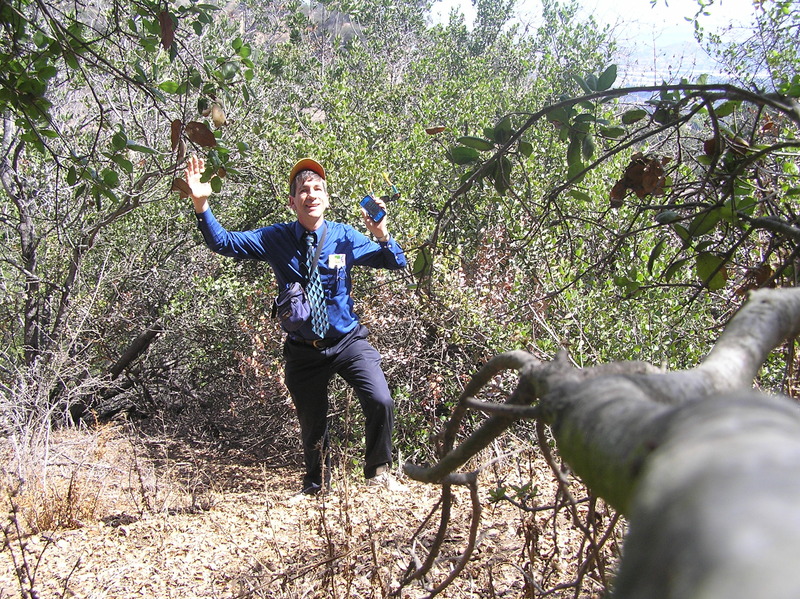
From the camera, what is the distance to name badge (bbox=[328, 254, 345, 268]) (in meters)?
4.25

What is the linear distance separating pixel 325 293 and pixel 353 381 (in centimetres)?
55

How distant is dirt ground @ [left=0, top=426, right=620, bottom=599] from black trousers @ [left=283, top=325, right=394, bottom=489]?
12.2 inches

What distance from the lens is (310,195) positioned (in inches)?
170

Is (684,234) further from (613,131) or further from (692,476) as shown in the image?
(692,476)

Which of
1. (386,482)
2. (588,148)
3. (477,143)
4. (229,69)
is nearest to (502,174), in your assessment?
(477,143)

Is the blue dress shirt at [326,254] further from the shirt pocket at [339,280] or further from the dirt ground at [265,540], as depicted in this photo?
the dirt ground at [265,540]

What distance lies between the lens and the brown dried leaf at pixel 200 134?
8.39 ft

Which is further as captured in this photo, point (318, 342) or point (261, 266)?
point (261, 266)

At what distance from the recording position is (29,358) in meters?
6.50

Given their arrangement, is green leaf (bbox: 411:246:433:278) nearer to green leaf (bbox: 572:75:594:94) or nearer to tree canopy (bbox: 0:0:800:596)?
green leaf (bbox: 572:75:594:94)

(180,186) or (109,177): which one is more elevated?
(180,186)

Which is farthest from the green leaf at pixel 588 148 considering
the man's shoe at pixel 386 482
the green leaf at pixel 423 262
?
the man's shoe at pixel 386 482

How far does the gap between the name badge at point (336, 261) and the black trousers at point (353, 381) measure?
410 millimetres

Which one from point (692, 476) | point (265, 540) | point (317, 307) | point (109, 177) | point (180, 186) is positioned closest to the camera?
point (692, 476)
